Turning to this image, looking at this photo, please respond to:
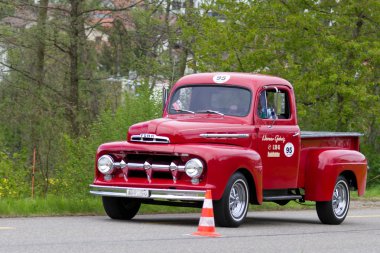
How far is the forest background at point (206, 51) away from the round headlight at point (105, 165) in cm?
1656

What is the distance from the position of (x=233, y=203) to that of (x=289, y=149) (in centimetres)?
196

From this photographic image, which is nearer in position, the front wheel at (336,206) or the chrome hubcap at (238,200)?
the chrome hubcap at (238,200)

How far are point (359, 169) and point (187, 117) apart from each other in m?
3.69

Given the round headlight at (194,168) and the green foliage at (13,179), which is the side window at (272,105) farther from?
the green foliage at (13,179)

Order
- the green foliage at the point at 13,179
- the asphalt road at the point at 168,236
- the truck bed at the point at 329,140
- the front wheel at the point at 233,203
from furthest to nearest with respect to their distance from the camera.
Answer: the green foliage at the point at 13,179 < the truck bed at the point at 329,140 < the front wheel at the point at 233,203 < the asphalt road at the point at 168,236

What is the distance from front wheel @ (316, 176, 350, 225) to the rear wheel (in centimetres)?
321

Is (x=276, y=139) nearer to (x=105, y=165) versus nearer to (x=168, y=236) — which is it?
(x=105, y=165)

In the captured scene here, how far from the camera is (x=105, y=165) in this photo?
52.2 ft

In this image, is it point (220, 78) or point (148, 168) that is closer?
point (148, 168)

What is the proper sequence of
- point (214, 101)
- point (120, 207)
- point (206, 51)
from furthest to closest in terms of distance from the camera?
point (206, 51), point (214, 101), point (120, 207)

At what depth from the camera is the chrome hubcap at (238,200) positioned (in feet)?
51.1

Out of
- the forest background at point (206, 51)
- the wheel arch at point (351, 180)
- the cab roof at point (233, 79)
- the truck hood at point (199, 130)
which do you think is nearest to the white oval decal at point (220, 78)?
the cab roof at point (233, 79)

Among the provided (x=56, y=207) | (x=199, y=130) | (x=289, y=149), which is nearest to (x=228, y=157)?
(x=199, y=130)

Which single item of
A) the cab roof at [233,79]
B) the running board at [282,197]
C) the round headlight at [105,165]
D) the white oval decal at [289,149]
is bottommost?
the running board at [282,197]
